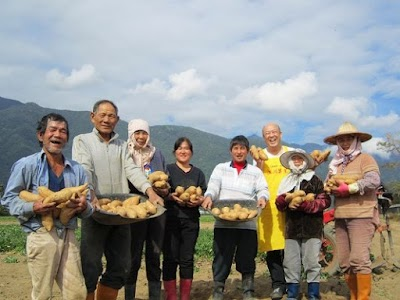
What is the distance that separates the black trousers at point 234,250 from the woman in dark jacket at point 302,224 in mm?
380

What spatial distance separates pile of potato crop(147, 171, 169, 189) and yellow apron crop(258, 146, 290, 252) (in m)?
1.34

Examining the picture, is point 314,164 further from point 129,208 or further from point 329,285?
point 129,208

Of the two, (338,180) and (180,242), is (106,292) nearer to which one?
(180,242)

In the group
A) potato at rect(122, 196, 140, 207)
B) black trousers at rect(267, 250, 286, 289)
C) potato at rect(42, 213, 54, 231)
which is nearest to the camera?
potato at rect(42, 213, 54, 231)

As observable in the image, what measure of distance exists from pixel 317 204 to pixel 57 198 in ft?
8.79

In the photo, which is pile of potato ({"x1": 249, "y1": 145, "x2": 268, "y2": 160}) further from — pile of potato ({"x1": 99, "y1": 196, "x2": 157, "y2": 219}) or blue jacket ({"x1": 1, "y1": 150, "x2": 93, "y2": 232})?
blue jacket ({"x1": 1, "y1": 150, "x2": 93, "y2": 232})

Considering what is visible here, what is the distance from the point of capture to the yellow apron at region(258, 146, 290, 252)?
4.42 metres

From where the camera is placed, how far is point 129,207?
3365 millimetres

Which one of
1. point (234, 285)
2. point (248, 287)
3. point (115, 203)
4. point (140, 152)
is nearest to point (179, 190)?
point (140, 152)

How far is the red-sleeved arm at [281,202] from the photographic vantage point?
4184 millimetres

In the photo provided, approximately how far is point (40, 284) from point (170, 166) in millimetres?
1978

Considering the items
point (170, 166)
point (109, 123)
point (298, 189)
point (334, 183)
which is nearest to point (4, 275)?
point (170, 166)

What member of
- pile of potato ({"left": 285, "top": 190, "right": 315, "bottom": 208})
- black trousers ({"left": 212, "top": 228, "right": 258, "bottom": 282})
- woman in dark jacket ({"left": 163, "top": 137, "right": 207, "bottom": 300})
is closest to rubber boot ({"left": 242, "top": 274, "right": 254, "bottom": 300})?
black trousers ({"left": 212, "top": 228, "right": 258, "bottom": 282})

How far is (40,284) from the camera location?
2816 mm
